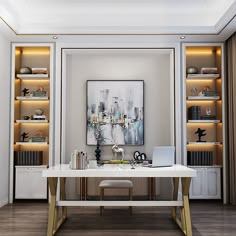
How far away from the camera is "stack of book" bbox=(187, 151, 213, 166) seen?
607 centimetres

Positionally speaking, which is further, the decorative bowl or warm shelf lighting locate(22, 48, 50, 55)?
warm shelf lighting locate(22, 48, 50, 55)

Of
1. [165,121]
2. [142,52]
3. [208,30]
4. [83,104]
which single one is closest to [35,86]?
[83,104]

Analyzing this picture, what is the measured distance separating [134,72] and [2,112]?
7.60 feet

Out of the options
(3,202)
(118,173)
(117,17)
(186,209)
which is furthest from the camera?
(117,17)

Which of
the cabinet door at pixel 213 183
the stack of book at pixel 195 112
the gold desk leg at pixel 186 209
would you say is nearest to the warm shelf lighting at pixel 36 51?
the stack of book at pixel 195 112

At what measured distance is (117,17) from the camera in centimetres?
591

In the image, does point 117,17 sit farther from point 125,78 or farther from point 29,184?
point 29,184

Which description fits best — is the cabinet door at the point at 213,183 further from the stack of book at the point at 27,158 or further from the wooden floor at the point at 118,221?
the stack of book at the point at 27,158

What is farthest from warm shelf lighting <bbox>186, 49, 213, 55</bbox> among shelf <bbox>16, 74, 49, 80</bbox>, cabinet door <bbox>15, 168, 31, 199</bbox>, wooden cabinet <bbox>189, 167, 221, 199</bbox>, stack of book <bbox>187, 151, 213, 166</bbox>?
cabinet door <bbox>15, 168, 31, 199</bbox>

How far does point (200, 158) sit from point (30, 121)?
2842 mm

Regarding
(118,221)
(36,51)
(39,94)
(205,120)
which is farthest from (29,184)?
(205,120)

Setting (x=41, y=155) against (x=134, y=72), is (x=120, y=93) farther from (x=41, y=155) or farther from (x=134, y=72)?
(x=41, y=155)

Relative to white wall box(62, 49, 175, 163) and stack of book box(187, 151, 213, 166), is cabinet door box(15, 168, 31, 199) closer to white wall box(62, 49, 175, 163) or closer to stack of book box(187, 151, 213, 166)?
white wall box(62, 49, 175, 163)

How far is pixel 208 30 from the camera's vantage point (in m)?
5.72
